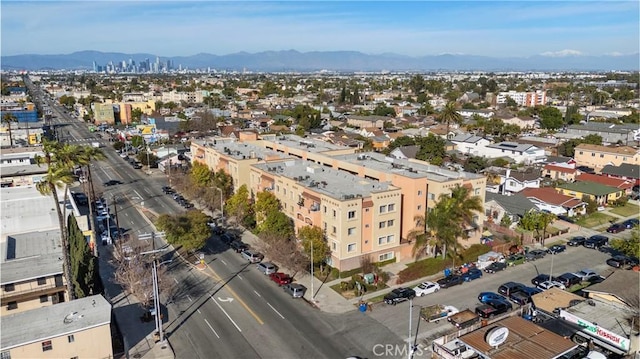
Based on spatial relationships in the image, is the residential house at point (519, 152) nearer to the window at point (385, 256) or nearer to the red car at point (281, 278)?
the window at point (385, 256)

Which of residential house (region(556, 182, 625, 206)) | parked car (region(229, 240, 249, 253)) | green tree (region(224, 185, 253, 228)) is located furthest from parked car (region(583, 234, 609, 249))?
green tree (region(224, 185, 253, 228))

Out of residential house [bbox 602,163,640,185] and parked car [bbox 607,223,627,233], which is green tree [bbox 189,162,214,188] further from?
residential house [bbox 602,163,640,185]

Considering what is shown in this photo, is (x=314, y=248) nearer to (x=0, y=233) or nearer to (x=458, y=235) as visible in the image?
(x=458, y=235)

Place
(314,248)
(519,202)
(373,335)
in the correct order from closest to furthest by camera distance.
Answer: (373,335) → (314,248) → (519,202)

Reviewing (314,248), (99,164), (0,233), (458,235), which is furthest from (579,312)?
(99,164)

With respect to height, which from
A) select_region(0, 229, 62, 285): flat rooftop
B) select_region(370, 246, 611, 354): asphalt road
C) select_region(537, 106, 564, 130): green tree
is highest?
select_region(537, 106, 564, 130): green tree
